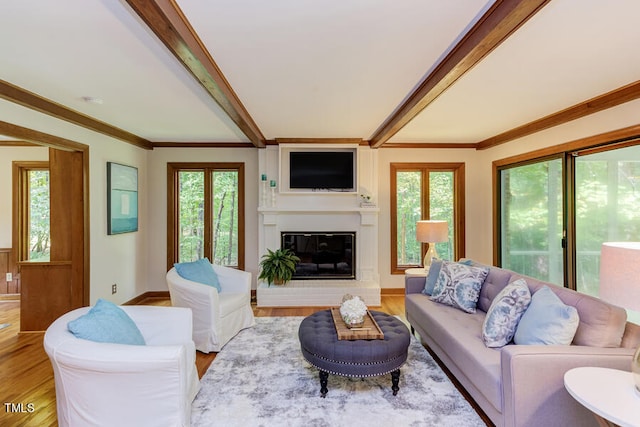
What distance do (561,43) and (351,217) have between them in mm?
3334

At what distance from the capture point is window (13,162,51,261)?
4719 millimetres

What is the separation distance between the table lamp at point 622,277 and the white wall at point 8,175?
6.35 meters

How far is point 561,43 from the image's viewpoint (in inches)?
79.7

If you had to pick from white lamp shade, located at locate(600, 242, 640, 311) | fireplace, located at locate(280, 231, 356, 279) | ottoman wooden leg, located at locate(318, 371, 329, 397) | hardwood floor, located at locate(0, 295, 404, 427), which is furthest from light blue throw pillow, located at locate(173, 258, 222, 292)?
white lamp shade, located at locate(600, 242, 640, 311)

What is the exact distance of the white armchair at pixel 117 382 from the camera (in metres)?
1.63

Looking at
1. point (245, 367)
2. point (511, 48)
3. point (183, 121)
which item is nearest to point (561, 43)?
point (511, 48)

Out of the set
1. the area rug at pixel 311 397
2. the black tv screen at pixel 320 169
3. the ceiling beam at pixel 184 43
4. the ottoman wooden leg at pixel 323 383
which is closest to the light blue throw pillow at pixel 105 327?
the area rug at pixel 311 397

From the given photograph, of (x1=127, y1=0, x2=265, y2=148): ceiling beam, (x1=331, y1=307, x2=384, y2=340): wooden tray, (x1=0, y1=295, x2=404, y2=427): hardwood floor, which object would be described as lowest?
(x1=0, y1=295, x2=404, y2=427): hardwood floor

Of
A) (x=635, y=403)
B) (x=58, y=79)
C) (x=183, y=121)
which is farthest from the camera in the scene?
(x=183, y=121)

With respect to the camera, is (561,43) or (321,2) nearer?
(321,2)

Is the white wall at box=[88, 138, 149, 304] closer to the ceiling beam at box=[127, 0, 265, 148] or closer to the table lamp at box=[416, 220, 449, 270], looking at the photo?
the ceiling beam at box=[127, 0, 265, 148]

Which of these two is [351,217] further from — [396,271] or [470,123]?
[470,123]

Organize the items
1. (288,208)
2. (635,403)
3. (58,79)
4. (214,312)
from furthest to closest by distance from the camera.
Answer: (288,208)
(214,312)
(58,79)
(635,403)

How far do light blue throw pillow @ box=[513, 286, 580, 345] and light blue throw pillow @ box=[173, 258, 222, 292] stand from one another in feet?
9.55
